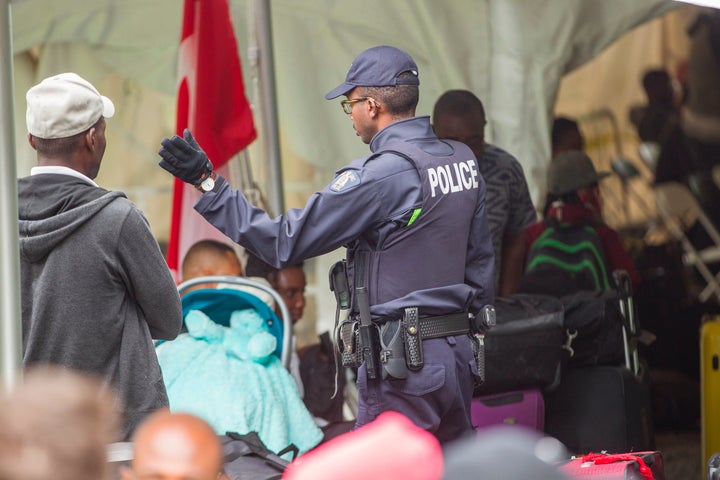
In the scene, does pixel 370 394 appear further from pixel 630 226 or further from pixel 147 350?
pixel 630 226

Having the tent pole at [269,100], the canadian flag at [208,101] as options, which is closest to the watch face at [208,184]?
the canadian flag at [208,101]

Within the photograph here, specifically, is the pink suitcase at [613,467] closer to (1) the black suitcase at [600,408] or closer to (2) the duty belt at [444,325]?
(2) the duty belt at [444,325]

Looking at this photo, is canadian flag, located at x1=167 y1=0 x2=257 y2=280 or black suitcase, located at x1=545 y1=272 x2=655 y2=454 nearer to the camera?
black suitcase, located at x1=545 y1=272 x2=655 y2=454

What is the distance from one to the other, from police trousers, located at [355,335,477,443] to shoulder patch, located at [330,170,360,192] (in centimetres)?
55

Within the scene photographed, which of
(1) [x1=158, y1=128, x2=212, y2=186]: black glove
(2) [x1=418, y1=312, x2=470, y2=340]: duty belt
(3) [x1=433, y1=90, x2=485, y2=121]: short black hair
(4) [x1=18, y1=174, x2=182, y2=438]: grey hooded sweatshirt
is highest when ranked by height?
(3) [x1=433, y1=90, x2=485, y2=121]: short black hair

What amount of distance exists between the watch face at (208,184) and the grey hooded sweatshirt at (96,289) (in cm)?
50

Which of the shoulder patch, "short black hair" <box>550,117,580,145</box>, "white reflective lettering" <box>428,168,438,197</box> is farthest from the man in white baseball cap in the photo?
"short black hair" <box>550,117,580,145</box>

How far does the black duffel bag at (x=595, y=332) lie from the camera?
18.9 ft

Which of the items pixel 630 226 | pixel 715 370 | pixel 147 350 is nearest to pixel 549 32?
pixel 630 226

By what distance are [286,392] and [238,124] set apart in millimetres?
1534

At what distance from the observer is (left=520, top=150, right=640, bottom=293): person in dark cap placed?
6.45m

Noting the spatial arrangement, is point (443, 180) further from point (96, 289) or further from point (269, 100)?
point (269, 100)

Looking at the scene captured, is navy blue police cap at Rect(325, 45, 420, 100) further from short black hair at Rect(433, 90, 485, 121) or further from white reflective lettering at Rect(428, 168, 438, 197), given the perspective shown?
short black hair at Rect(433, 90, 485, 121)

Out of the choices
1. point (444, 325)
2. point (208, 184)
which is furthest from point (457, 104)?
point (208, 184)
